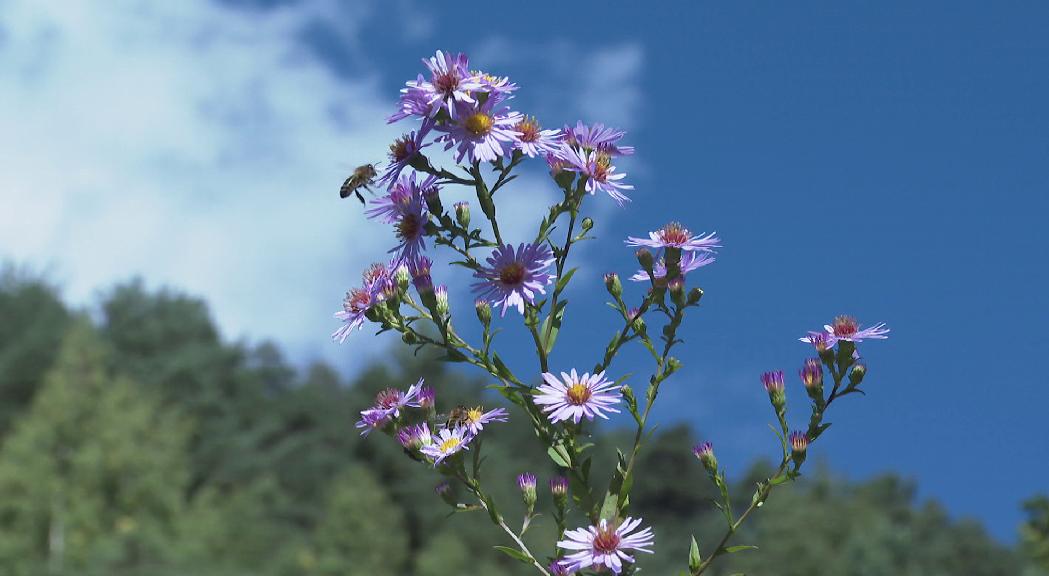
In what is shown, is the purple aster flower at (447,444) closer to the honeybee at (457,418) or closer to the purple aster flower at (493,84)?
the honeybee at (457,418)

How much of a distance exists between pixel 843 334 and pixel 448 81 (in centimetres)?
166

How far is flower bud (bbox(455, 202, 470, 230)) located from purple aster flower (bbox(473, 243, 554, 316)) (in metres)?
0.17

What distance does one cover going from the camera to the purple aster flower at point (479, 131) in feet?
11.0

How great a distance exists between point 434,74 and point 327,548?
3668cm

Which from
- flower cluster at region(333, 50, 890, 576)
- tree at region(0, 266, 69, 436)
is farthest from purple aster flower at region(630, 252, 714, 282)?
tree at region(0, 266, 69, 436)

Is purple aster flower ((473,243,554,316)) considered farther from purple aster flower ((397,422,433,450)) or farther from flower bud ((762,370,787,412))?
flower bud ((762,370,787,412))

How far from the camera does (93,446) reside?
34.5 m

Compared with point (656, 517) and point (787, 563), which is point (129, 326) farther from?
point (787, 563)

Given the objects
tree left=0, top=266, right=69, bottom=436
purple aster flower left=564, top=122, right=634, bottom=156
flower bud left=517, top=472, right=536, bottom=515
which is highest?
tree left=0, top=266, right=69, bottom=436

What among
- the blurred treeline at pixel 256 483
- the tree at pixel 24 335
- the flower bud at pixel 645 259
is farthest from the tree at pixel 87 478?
the flower bud at pixel 645 259

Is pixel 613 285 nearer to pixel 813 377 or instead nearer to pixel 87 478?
pixel 813 377

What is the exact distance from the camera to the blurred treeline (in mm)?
33125

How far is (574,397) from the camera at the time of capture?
3.36 metres

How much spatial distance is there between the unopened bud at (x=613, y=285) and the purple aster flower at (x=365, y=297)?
0.73 meters
